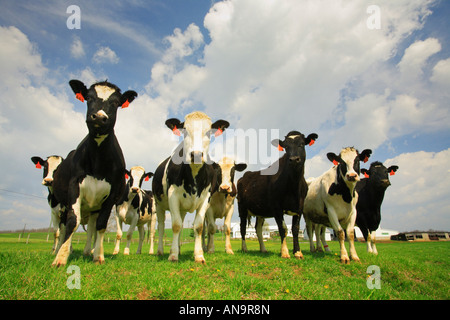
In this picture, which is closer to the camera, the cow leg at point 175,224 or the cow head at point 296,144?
the cow leg at point 175,224

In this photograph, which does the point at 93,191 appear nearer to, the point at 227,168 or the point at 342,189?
the point at 227,168

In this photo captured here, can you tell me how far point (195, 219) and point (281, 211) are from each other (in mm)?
3222

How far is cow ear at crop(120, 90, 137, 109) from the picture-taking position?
627 cm

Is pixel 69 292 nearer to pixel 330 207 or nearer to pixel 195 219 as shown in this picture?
pixel 195 219

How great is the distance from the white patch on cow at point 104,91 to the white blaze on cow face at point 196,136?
6.43 feet

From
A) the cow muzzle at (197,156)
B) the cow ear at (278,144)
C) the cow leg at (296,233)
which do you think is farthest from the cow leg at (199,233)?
the cow ear at (278,144)

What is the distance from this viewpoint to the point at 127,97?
6359 mm

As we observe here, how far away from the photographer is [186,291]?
12.4 feet

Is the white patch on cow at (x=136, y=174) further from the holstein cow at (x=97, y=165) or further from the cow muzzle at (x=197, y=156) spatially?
the cow muzzle at (x=197, y=156)

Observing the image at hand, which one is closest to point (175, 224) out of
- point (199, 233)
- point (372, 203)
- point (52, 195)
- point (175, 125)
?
point (199, 233)

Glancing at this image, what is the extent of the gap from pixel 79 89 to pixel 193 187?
11.5ft

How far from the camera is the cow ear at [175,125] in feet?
23.3

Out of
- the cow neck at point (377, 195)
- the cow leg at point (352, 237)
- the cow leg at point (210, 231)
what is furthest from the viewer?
the cow neck at point (377, 195)

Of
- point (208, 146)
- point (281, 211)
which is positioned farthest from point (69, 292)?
point (281, 211)
